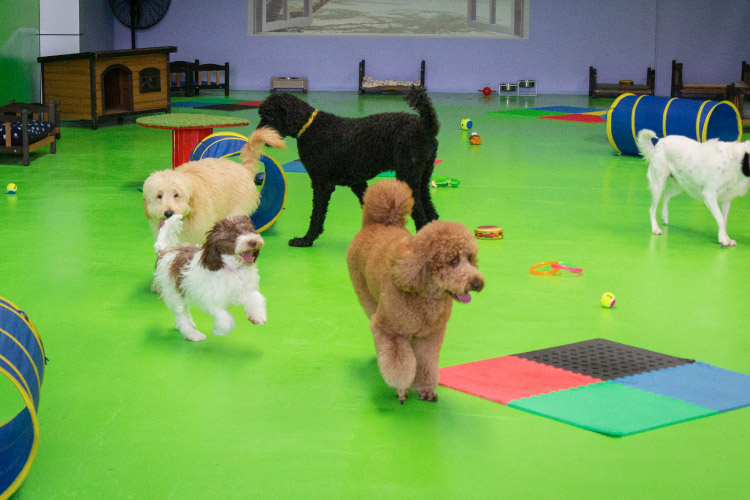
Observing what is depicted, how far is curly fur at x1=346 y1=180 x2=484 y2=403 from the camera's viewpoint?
3.09m

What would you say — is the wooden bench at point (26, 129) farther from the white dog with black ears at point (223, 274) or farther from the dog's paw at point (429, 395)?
the dog's paw at point (429, 395)

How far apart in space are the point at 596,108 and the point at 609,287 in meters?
11.4

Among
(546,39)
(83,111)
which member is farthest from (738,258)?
(546,39)

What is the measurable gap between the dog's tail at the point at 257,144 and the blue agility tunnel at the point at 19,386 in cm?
279

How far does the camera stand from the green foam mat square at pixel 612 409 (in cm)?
325

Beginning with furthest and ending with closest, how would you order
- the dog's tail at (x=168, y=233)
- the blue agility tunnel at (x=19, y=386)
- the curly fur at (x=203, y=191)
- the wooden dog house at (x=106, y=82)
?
the wooden dog house at (x=106, y=82), the curly fur at (x=203, y=191), the dog's tail at (x=168, y=233), the blue agility tunnel at (x=19, y=386)

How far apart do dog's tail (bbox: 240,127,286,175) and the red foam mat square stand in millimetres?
2329

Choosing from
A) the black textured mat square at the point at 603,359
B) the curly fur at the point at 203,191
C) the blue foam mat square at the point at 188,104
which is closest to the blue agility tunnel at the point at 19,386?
the curly fur at the point at 203,191

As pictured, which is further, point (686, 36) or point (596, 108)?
point (686, 36)

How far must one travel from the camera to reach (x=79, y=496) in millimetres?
2736

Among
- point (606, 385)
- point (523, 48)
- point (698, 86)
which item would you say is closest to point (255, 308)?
point (606, 385)

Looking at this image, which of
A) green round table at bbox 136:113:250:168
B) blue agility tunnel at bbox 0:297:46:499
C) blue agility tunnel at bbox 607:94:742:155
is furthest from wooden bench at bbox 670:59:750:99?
blue agility tunnel at bbox 0:297:46:499

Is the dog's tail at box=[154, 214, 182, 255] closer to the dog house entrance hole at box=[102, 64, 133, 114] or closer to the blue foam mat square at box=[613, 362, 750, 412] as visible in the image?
the blue foam mat square at box=[613, 362, 750, 412]

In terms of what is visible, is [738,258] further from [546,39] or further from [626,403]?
[546,39]
